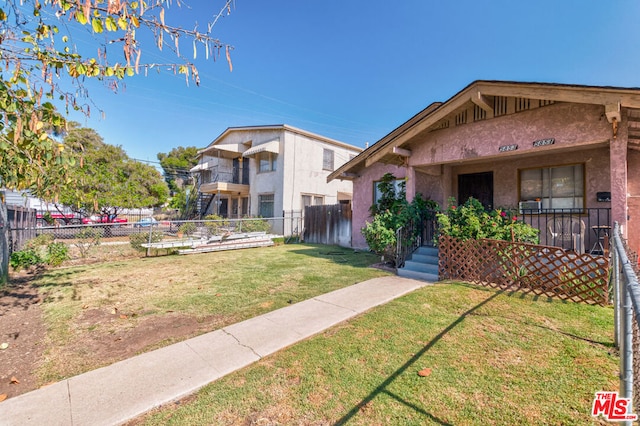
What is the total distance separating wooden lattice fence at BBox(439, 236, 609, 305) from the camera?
16.0 feet

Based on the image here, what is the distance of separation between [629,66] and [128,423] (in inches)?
632

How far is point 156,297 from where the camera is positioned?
19.1ft

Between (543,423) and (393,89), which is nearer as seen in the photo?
(543,423)

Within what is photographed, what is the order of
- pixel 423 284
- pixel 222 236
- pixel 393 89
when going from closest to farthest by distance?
pixel 423 284
pixel 222 236
pixel 393 89

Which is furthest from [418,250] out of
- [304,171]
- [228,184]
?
[228,184]

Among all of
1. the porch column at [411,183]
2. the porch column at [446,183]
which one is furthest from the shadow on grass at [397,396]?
the porch column at [446,183]

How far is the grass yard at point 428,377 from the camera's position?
7.75 ft

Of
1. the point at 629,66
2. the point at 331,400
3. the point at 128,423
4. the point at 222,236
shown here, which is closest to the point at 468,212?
the point at 331,400

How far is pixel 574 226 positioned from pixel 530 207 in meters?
1.10

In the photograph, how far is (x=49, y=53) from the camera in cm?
364

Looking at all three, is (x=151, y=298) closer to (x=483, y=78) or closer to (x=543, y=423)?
(x=543, y=423)

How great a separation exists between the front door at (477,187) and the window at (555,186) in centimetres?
97

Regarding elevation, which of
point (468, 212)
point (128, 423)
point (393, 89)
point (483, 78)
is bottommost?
point (128, 423)

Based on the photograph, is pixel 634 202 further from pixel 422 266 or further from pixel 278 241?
pixel 278 241
